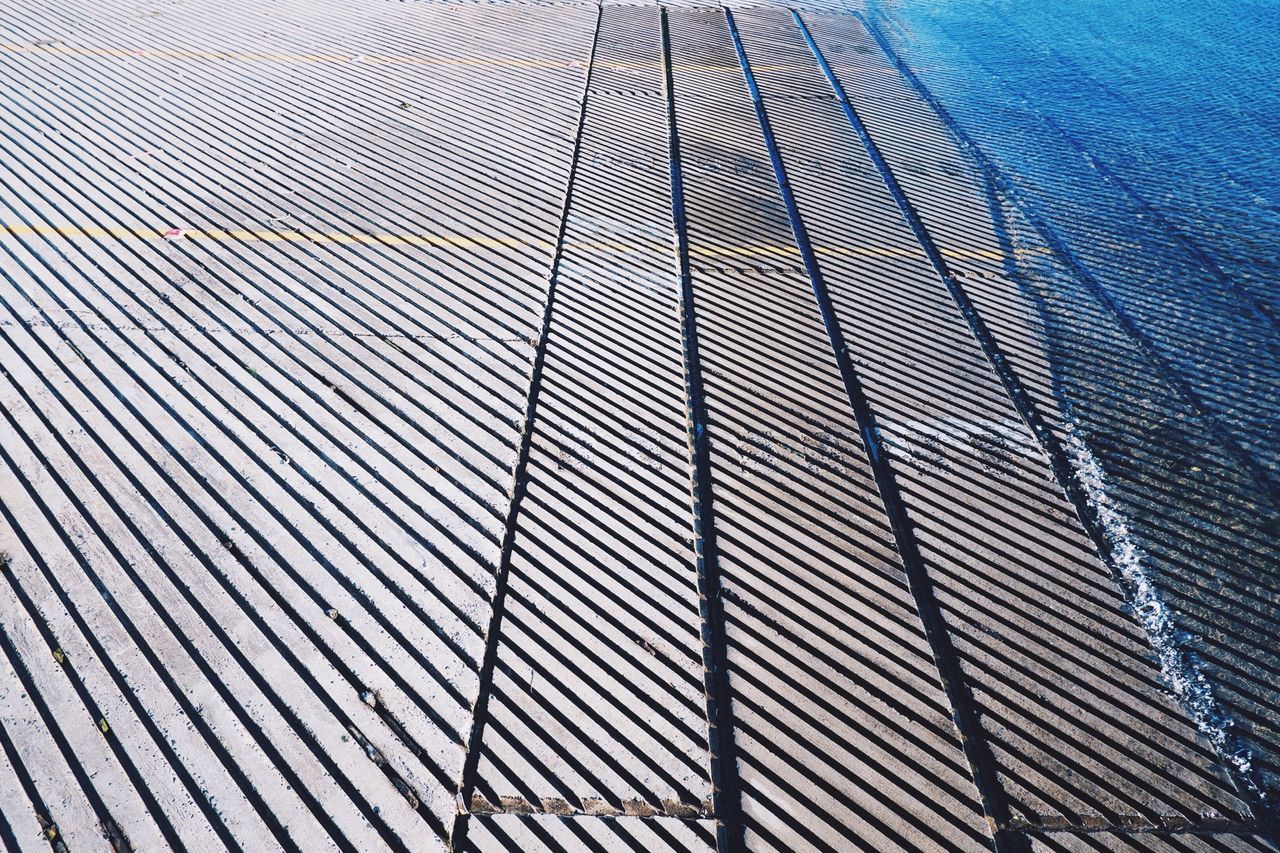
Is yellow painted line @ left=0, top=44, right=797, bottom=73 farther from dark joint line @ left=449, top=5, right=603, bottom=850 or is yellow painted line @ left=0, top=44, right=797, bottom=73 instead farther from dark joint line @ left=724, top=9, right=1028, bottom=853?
dark joint line @ left=724, top=9, right=1028, bottom=853

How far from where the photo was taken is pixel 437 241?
6.40m

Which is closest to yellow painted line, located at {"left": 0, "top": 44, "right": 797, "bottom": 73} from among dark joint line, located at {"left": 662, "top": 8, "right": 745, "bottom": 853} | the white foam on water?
dark joint line, located at {"left": 662, "top": 8, "right": 745, "bottom": 853}

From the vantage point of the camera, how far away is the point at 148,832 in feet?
9.09

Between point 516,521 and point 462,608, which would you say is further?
point 516,521

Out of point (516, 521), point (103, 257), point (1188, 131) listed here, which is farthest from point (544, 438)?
point (1188, 131)

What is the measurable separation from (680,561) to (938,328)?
138 inches

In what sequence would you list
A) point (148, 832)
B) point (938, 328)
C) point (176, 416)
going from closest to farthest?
point (148, 832)
point (176, 416)
point (938, 328)

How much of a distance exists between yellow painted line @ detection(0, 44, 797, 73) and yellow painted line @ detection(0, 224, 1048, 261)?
4947 millimetres

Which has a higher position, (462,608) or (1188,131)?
(1188,131)

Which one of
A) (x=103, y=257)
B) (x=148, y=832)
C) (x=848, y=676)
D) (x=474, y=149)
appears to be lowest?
(x=148, y=832)

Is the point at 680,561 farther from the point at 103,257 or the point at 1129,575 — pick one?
the point at 103,257

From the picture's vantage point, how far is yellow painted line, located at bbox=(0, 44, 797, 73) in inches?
364

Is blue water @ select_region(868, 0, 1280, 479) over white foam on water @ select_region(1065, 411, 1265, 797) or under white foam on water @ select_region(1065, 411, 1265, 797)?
over

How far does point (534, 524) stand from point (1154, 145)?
10.5 meters
